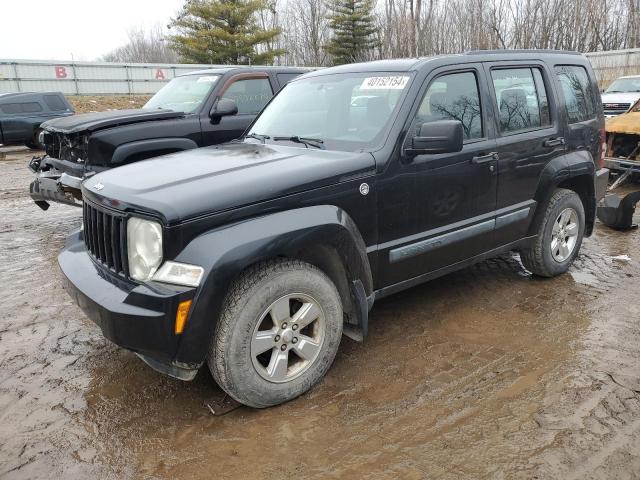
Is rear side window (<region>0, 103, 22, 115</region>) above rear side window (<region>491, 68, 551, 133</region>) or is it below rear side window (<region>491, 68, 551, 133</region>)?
above

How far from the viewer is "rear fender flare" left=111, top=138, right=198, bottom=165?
5879 mm

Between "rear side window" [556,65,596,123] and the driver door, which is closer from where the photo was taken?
the driver door

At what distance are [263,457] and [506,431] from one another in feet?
4.13

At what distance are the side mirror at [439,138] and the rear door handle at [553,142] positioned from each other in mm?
1455

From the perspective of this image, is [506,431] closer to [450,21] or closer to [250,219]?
[250,219]

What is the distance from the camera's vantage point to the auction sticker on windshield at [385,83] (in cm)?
353

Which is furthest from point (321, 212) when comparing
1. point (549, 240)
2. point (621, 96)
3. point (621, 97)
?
point (621, 96)

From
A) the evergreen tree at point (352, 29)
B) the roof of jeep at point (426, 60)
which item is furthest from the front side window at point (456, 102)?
the evergreen tree at point (352, 29)

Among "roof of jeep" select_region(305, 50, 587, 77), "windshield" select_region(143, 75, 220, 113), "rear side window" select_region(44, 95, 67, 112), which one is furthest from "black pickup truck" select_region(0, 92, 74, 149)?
"roof of jeep" select_region(305, 50, 587, 77)

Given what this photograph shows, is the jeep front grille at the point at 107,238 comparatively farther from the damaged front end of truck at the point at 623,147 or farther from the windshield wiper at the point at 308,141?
the damaged front end of truck at the point at 623,147

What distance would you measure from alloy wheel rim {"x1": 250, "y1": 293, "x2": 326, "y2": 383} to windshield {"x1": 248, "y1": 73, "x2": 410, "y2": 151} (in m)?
1.12

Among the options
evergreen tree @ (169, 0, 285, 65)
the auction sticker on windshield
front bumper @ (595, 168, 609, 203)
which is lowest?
front bumper @ (595, 168, 609, 203)

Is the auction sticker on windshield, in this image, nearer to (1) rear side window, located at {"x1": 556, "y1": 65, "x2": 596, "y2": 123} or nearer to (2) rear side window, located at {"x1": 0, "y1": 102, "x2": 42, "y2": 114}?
(1) rear side window, located at {"x1": 556, "y1": 65, "x2": 596, "y2": 123}

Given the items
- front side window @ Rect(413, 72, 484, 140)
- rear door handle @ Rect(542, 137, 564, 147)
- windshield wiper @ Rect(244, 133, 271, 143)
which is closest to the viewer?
front side window @ Rect(413, 72, 484, 140)
